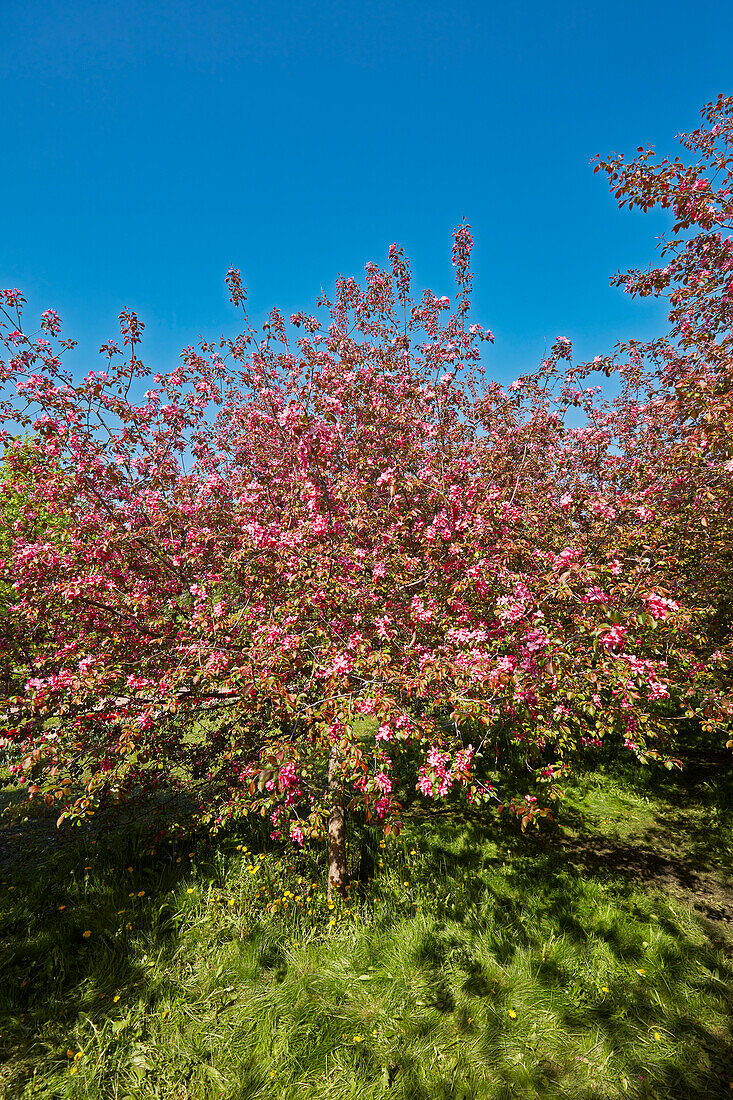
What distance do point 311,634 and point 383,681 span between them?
865 mm

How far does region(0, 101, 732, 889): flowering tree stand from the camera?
13.3 feet

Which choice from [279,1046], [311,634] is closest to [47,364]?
[311,634]

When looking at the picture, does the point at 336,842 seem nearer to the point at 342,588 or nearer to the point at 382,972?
the point at 382,972

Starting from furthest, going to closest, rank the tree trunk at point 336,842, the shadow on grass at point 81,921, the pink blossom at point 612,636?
1. the tree trunk at point 336,842
2. the shadow on grass at point 81,921
3. the pink blossom at point 612,636

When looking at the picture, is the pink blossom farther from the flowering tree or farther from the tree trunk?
the tree trunk

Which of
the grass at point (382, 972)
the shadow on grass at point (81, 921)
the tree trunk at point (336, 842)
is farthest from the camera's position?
the tree trunk at point (336, 842)

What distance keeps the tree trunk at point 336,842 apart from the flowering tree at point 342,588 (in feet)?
0.12

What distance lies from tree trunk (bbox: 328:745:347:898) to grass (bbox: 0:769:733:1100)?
0.24 m

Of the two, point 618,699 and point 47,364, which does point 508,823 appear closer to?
point 618,699

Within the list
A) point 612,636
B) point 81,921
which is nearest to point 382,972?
point 81,921

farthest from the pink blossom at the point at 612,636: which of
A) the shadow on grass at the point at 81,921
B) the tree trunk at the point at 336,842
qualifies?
the shadow on grass at the point at 81,921

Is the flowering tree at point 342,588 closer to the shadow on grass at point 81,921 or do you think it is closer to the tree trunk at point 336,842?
the tree trunk at point 336,842

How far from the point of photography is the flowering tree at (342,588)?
159 inches

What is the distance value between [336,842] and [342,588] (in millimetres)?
3745
